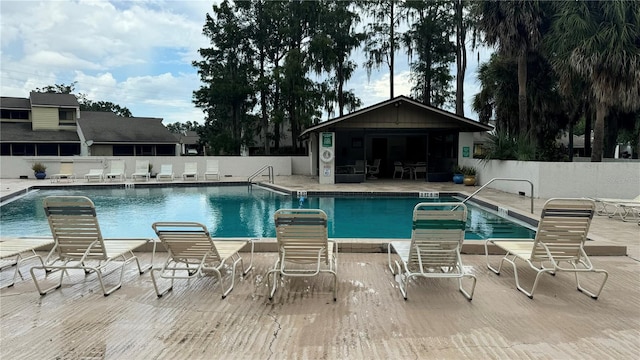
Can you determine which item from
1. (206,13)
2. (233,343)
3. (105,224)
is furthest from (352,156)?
(233,343)

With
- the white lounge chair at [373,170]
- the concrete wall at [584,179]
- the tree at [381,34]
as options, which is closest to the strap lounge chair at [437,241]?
the concrete wall at [584,179]

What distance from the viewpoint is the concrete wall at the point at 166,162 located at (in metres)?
18.6

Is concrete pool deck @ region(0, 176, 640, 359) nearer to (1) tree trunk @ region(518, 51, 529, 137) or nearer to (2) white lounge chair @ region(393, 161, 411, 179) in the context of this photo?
(1) tree trunk @ region(518, 51, 529, 137)

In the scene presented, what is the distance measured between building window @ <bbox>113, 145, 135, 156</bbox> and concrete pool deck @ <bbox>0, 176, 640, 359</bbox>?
25.4m

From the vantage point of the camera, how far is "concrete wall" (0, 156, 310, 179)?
18.6m

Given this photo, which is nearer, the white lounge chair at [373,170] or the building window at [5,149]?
the white lounge chair at [373,170]

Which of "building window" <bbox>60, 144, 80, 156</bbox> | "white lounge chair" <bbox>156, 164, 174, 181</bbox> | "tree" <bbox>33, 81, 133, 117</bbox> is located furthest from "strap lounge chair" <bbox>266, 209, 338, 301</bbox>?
"tree" <bbox>33, 81, 133, 117</bbox>

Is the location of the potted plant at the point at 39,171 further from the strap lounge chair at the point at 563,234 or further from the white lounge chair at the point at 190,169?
the strap lounge chair at the point at 563,234

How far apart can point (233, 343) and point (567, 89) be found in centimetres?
1349

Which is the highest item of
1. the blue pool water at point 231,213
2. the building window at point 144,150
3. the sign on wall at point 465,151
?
the building window at point 144,150

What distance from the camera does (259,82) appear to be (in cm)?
2462

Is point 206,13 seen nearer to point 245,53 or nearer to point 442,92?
point 245,53

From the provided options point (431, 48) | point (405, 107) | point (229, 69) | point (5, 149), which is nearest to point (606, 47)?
point (405, 107)

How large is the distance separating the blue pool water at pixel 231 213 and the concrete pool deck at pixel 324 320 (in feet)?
13.0
